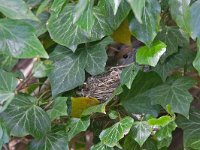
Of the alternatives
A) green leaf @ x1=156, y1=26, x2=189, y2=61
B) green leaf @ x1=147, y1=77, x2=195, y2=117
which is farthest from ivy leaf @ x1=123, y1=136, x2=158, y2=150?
green leaf @ x1=156, y1=26, x2=189, y2=61

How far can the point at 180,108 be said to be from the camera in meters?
1.05

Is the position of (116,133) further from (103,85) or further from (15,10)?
(15,10)

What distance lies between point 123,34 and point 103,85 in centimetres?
15

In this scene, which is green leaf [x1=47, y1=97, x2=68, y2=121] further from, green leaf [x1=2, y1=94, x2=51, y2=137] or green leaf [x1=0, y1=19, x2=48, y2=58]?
green leaf [x1=0, y1=19, x2=48, y2=58]

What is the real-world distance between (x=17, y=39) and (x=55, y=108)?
23 cm

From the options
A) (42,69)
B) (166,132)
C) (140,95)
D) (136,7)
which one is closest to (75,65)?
(42,69)

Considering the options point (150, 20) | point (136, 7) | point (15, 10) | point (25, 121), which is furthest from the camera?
point (25, 121)

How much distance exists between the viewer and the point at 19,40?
3.09 feet

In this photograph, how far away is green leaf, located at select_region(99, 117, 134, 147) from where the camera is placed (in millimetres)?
983

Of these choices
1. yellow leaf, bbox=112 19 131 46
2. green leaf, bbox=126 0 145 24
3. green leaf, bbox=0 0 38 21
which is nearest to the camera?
green leaf, bbox=126 0 145 24

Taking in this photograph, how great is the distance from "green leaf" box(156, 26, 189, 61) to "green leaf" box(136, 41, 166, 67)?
0.09 m

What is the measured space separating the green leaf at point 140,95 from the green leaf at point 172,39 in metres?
0.08

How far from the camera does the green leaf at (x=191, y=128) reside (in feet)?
3.49

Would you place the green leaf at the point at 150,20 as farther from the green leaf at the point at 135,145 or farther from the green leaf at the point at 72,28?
the green leaf at the point at 135,145
